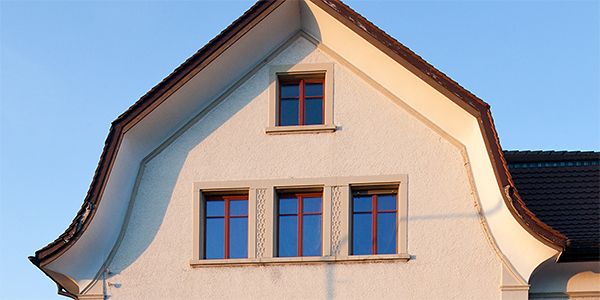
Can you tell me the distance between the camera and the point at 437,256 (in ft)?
52.6

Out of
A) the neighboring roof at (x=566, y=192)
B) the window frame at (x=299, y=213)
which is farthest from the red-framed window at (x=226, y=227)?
the neighboring roof at (x=566, y=192)

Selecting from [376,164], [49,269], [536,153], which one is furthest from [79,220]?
[536,153]

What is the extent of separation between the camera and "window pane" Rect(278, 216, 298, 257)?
1655cm

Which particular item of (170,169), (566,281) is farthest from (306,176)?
(566,281)

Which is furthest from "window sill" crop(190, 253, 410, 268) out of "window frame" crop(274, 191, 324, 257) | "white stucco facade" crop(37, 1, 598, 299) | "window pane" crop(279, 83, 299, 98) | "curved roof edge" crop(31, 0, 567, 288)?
"window pane" crop(279, 83, 299, 98)

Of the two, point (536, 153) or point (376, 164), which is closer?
point (376, 164)

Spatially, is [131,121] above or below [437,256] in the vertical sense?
above

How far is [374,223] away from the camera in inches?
650

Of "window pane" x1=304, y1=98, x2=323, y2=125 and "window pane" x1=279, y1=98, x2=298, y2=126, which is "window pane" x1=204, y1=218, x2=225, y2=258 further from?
"window pane" x1=304, y1=98, x2=323, y2=125

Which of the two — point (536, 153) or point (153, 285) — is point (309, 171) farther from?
point (536, 153)

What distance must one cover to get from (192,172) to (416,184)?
362cm

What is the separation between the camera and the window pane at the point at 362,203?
54.5ft

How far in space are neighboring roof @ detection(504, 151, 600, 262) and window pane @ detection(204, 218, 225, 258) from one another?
5122 mm

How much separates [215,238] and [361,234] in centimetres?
234
